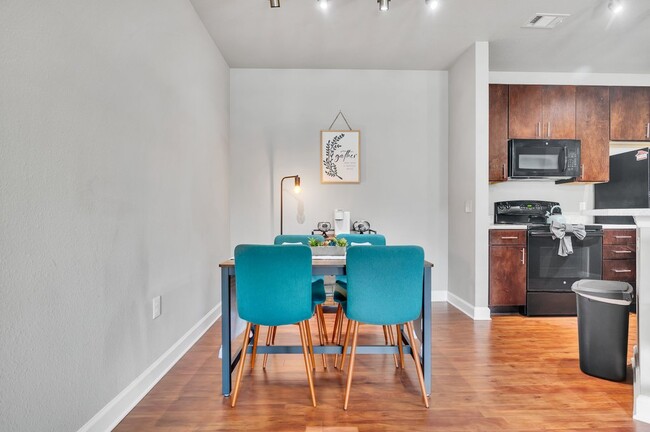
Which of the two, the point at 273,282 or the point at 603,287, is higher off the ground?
the point at 273,282

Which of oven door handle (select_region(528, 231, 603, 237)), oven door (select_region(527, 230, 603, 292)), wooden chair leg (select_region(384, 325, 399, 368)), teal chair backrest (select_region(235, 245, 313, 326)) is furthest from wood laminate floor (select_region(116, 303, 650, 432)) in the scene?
oven door handle (select_region(528, 231, 603, 237))

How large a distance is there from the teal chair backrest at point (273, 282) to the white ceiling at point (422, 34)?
6.95ft

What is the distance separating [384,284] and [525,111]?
3.17 m

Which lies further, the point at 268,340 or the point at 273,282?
the point at 268,340

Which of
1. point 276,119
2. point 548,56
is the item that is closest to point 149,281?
point 276,119

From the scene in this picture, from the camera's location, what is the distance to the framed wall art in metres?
3.92

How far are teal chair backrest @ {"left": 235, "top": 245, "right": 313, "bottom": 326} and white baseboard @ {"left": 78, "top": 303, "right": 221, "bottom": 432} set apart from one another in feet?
2.31

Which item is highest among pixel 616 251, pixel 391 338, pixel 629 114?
pixel 629 114

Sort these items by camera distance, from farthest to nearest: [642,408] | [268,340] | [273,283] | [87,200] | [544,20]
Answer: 1. [544,20]
2. [268,340]
3. [273,283]
4. [642,408]
5. [87,200]

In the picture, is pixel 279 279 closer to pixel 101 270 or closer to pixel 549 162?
pixel 101 270

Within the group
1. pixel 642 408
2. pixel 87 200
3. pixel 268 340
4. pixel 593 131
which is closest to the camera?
pixel 87 200

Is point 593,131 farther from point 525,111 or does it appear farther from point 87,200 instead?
point 87,200

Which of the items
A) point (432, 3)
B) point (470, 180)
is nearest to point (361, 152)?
point (470, 180)

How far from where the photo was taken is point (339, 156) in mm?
3926
